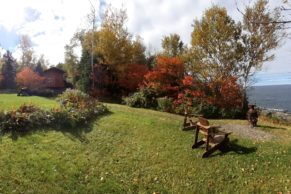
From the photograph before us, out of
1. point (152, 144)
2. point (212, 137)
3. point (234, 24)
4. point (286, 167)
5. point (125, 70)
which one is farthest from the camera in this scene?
point (125, 70)

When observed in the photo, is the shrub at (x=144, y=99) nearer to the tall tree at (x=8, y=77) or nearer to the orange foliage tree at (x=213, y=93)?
the orange foliage tree at (x=213, y=93)

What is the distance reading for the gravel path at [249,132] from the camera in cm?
1625

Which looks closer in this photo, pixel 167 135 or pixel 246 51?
pixel 167 135

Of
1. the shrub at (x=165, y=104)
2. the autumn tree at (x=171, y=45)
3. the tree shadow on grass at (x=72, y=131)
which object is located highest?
the autumn tree at (x=171, y=45)

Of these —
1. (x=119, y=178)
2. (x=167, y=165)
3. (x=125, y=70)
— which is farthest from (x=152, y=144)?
(x=125, y=70)

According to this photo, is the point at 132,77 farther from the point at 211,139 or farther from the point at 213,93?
the point at 211,139

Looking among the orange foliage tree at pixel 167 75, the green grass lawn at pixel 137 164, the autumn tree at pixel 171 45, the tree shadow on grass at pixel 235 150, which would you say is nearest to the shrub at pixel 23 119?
the green grass lawn at pixel 137 164

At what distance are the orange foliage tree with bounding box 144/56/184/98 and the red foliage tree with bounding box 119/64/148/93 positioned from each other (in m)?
4.12

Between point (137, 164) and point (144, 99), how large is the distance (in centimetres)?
1715

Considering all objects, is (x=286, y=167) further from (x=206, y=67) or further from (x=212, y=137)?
(x=206, y=67)

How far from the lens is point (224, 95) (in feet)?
89.4

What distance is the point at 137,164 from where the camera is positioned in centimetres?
1411

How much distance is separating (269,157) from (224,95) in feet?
46.7

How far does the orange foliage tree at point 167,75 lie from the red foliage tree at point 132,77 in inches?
162
